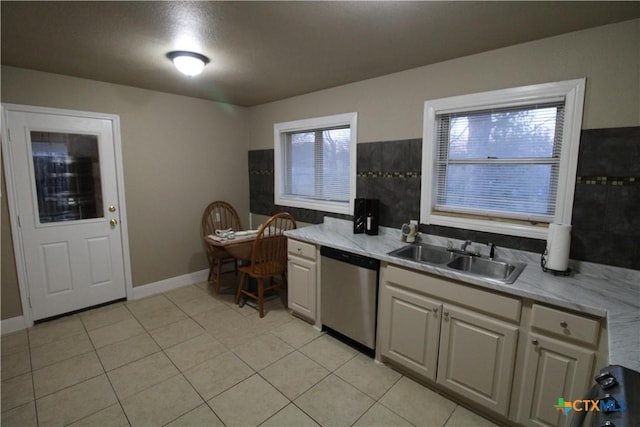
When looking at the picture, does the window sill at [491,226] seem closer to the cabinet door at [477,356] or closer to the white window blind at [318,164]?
the cabinet door at [477,356]

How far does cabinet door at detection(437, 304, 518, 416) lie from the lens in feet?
5.64

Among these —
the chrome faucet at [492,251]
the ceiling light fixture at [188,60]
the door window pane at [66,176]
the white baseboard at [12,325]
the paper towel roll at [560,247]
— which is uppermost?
the ceiling light fixture at [188,60]

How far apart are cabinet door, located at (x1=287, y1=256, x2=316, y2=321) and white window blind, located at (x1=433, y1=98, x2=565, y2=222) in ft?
4.14

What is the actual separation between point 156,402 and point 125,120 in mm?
2744

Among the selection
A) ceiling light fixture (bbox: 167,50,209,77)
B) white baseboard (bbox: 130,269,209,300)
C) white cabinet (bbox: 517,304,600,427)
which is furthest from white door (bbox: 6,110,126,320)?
white cabinet (bbox: 517,304,600,427)

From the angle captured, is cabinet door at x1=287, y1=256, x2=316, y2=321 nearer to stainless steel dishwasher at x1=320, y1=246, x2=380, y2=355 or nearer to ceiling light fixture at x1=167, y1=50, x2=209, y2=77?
stainless steel dishwasher at x1=320, y1=246, x2=380, y2=355

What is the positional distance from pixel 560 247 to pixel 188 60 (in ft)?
9.13

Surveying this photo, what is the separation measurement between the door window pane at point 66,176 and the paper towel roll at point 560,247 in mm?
3947

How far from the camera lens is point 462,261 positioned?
2223 mm

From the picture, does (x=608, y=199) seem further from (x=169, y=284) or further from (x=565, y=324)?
(x=169, y=284)

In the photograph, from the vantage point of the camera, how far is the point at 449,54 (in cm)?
221

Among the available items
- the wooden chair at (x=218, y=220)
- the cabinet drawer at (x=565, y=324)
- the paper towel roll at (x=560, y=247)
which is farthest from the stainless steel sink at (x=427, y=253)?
the wooden chair at (x=218, y=220)

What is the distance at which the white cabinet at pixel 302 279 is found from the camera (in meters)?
2.77

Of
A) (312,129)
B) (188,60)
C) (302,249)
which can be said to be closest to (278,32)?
(188,60)
